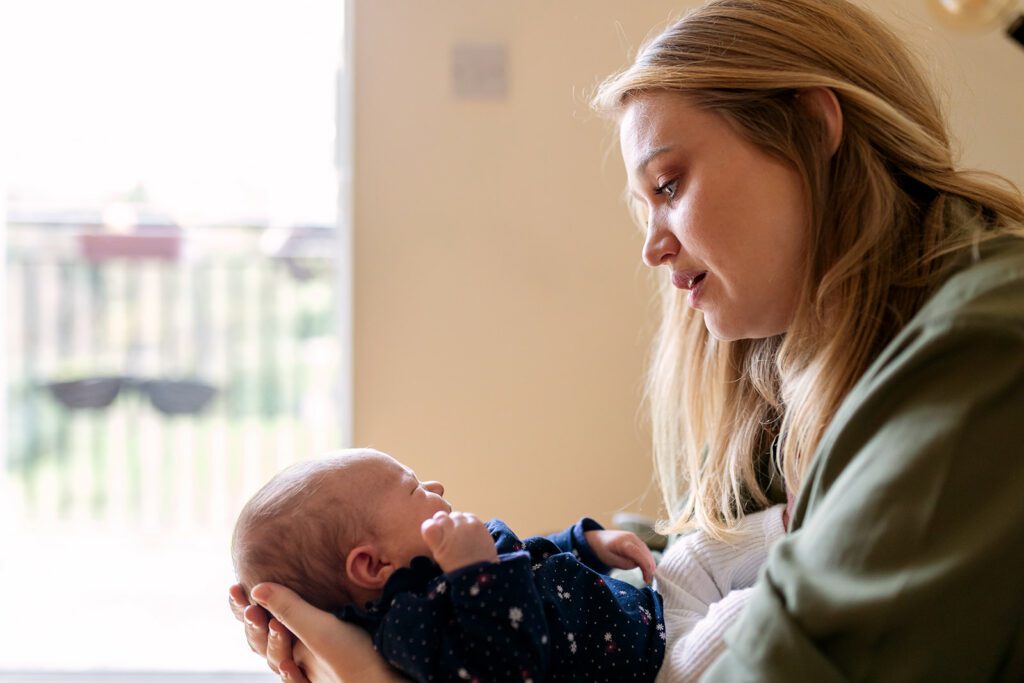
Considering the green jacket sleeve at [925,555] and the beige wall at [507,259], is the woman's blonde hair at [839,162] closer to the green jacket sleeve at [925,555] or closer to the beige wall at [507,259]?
the green jacket sleeve at [925,555]

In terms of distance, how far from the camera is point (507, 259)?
90.7 inches

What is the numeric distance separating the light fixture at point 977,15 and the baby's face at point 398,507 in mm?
860

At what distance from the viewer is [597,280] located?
7.58 ft

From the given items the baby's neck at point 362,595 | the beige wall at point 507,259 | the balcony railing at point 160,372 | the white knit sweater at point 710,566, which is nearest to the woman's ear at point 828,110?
the white knit sweater at point 710,566

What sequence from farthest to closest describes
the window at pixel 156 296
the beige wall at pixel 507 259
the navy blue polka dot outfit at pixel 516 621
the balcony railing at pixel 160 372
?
the balcony railing at pixel 160 372
the window at pixel 156 296
the beige wall at pixel 507 259
the navy blue polka dot outfit at pixel 516 621

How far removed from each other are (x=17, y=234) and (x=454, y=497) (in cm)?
176

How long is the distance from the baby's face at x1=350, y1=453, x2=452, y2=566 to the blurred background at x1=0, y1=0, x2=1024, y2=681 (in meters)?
0.95

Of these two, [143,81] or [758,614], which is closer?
[758,614]

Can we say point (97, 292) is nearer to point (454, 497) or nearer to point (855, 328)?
point (454, 497)

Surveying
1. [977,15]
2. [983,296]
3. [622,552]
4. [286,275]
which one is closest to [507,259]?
[622,552]

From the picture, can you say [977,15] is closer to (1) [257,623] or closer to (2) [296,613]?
(2) [296,613]

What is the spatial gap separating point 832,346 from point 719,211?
22 centimetres

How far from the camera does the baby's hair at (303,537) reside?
1294 mm

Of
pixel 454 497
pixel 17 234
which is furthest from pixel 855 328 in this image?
pixel 17 234
